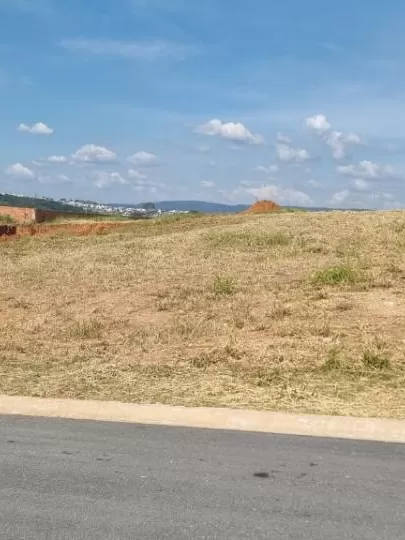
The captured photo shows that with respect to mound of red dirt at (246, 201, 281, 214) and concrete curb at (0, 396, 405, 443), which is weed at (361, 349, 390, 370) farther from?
mound of red dirt at (246, 201, 281, 214)

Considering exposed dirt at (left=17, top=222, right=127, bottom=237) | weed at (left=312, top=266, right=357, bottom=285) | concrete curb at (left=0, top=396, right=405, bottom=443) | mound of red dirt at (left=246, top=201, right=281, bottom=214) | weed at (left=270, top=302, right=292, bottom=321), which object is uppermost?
mound of red dirt at (left=246, top=201, right=281, bottom=214)

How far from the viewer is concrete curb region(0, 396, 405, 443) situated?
19.7 ft

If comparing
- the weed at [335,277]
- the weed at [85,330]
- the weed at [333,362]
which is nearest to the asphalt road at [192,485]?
the weed at [333,362]

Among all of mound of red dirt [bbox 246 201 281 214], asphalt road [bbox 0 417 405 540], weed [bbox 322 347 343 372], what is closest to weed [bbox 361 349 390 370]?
weed [bbox 322 347 343 372]

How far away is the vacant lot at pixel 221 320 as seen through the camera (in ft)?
24.8

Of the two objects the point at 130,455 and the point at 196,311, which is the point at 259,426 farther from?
the point at 196,311

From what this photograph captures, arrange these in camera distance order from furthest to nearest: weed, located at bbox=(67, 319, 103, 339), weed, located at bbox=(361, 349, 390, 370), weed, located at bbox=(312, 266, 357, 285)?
weed, located at bbox=(312, 266, 357, 285), weed, located at bbox=(67, 319, 103, 339), weed, located at bbox=(361, 349, 390, 370)

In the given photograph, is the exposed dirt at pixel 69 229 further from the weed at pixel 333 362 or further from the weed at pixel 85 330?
the weed at pixel 333 362

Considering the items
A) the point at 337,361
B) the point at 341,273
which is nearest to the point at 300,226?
the point at 341,273

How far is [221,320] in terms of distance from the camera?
11375 millimetres

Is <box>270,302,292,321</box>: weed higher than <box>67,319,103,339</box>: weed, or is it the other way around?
<box>270,302,292,321</box>: weed

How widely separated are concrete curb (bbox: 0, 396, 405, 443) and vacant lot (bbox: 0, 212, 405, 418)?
0.33 metres

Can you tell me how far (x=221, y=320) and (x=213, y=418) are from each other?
5.00 metres

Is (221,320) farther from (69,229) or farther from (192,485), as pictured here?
(69,229)
